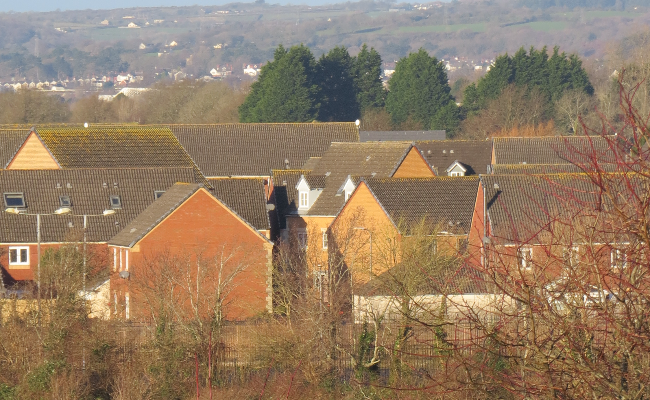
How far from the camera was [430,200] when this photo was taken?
3544 centimetres

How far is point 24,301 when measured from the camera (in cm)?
2652

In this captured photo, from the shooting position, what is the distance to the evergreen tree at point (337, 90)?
90.3 meters

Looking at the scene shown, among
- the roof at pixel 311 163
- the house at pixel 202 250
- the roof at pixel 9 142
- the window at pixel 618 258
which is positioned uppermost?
the roof at pixel 9 142

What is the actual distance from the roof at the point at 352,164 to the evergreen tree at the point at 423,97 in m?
43.7

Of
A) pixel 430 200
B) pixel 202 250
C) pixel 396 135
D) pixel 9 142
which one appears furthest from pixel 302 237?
pixel 396 135

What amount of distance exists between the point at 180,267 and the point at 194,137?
1037 inches

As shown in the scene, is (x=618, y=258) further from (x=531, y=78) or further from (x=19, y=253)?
(x=531, y=78)

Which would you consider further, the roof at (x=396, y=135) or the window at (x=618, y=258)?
the roof at (x=396, y=135)

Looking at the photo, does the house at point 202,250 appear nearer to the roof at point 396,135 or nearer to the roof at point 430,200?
the roof at point 430,200

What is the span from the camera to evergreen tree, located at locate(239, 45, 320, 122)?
82438 millimetres

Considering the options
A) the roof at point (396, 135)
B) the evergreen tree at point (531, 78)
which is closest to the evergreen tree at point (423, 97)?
the evergreen tree at point (531, 78)

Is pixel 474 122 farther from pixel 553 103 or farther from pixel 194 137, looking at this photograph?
pixel 194 137

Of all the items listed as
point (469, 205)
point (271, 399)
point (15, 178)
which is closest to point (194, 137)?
point (15, 178)

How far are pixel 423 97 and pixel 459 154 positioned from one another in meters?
30.4
